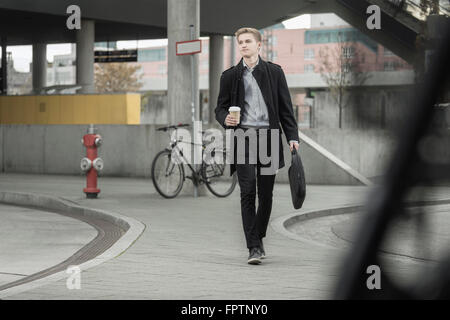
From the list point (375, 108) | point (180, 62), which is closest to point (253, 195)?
point (375, 108)

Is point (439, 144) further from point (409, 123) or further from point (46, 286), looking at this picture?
point (46, 286)

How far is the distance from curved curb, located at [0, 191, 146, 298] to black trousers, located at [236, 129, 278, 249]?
1.13 m

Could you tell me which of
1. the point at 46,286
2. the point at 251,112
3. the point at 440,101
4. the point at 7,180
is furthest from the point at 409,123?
the point at 7,180

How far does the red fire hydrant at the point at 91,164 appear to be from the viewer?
12.1 meters

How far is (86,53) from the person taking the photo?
111 feet

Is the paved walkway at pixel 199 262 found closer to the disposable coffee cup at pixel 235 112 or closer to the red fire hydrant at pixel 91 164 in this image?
the red fire hydrant at pixel 91 164

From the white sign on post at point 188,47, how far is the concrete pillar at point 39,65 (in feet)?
106

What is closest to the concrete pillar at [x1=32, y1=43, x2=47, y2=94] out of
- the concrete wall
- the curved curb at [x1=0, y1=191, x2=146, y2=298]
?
the curved curb at [x1=0, y1=191, x2=146, y2=298]

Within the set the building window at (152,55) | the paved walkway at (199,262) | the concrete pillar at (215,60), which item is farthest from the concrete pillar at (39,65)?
the building window at (152,55)

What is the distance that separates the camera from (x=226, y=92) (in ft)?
20.2

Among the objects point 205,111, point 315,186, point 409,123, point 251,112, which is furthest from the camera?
point 205,111

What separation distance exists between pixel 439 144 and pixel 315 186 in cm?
1488

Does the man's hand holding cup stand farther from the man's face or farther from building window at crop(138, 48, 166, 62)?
building window at crop(138, 48, 166, 62)

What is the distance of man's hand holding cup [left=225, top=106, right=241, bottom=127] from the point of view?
589 cm
